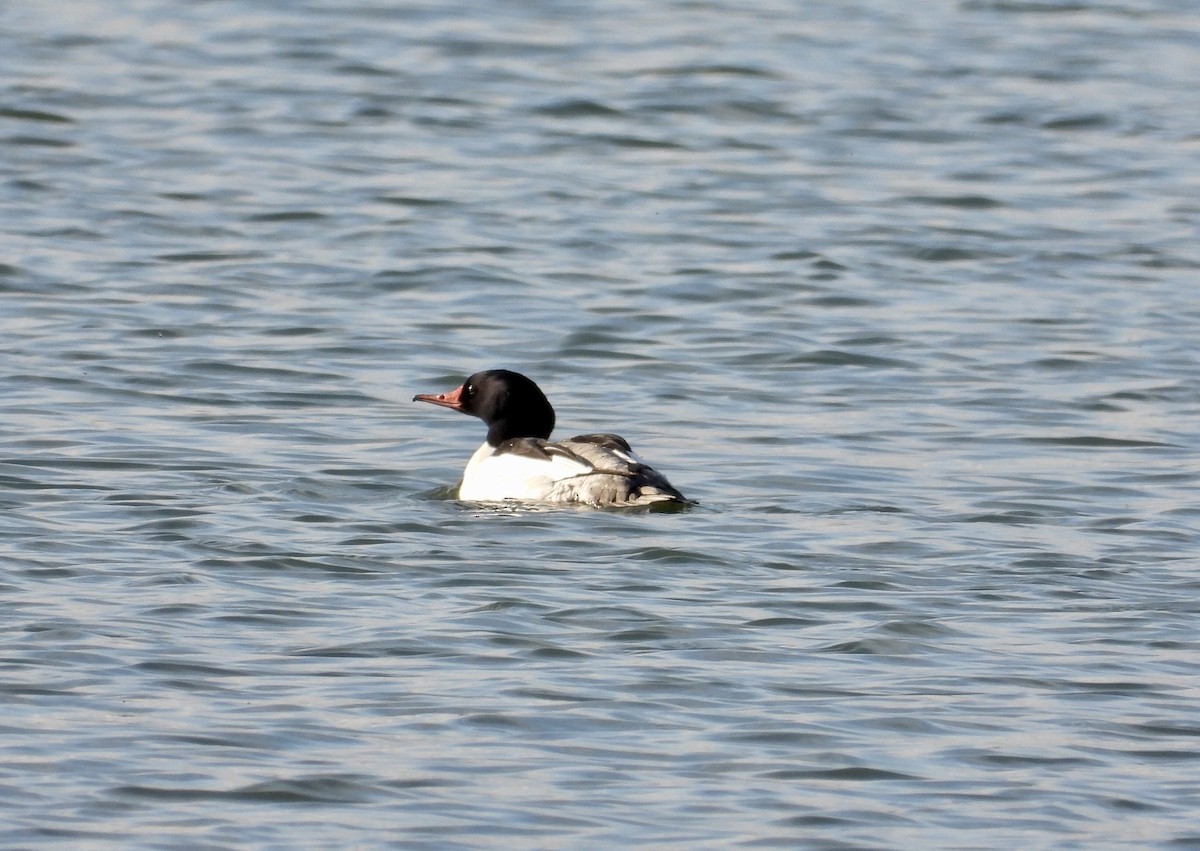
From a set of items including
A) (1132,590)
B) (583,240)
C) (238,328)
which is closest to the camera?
(1132,590)

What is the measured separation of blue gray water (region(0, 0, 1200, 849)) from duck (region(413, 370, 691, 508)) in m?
0.14

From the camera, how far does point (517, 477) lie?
11891 millimetres

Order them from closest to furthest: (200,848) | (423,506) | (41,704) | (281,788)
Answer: (200,848) → (281,788) → (41,704) → (423,506)

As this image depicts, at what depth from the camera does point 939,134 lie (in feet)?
76.1

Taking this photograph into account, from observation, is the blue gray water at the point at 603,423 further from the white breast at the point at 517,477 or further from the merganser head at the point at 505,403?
the merganser head at the point at 505,403

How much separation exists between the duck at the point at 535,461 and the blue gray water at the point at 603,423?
0.14 meters

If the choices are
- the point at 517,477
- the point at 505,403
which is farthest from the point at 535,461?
the point at 505,403

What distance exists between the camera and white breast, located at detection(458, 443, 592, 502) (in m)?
11.8

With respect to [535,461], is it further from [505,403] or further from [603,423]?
[603,423]

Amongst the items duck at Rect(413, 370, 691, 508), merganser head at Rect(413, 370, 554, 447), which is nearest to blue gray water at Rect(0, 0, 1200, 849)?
duck at Rect(413, 370, 691, 508)

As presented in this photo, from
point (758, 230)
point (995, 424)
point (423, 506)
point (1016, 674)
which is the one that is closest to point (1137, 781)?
point (1016, 674)

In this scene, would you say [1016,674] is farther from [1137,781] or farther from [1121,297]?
[1121,297]

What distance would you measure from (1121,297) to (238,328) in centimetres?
630

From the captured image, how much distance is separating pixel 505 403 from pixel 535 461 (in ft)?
2.50
